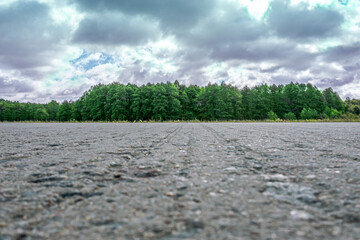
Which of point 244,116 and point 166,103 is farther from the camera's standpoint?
point 244,116

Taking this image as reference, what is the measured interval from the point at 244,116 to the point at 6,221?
201 feet

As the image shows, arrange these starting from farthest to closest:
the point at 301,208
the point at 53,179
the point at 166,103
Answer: the point at 166,103 < the point at 53,179 < the point at 301,208

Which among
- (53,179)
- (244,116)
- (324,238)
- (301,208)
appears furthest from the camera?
(244,116)

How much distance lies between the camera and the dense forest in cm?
5562

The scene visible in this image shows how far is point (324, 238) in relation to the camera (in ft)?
2.19

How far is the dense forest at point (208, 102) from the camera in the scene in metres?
55.6

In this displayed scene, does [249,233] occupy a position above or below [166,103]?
below

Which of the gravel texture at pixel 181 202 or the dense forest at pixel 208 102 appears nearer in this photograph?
the gravel texture at pixel 181 202

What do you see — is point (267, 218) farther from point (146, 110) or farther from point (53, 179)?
point (146, 110)

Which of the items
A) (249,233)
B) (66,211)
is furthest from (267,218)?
(66,211)

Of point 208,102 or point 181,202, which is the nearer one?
point 181,202

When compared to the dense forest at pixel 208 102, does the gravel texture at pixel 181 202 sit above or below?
below

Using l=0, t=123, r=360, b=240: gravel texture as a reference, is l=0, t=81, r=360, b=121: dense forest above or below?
above

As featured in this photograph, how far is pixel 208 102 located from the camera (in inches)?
2211
